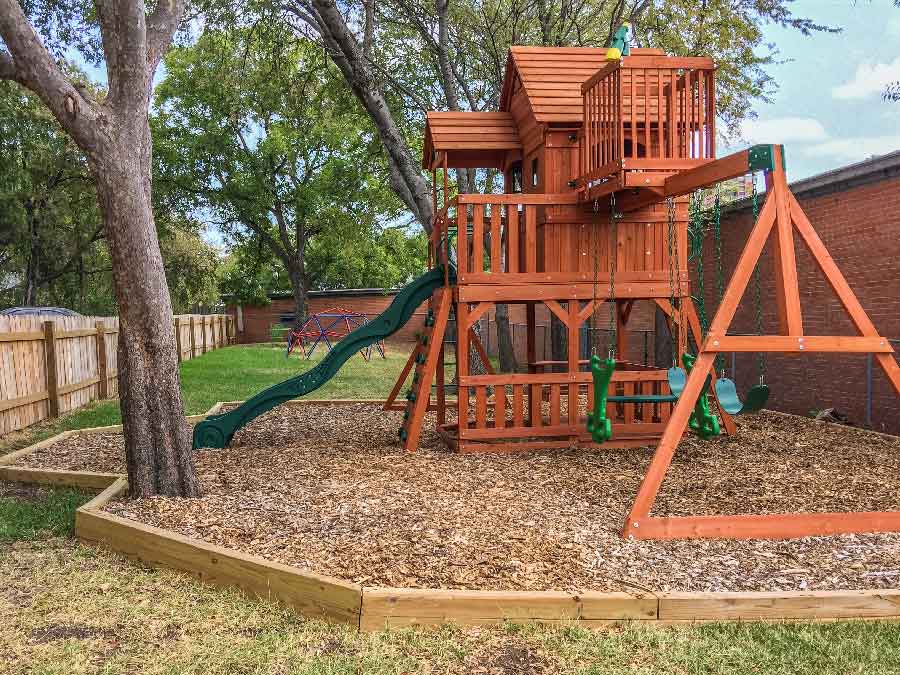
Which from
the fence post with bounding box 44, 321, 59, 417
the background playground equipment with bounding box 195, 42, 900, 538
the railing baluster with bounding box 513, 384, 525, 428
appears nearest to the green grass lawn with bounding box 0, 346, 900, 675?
the background playground equipment with bounding box 195, 42, 900, 538

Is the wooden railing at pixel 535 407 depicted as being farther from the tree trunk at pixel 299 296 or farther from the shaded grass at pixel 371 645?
the tree trunk at pixel 299 296

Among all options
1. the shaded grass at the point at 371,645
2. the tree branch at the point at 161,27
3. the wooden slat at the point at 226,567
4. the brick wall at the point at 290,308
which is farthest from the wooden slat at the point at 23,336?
the brick wall at the point at 290,308

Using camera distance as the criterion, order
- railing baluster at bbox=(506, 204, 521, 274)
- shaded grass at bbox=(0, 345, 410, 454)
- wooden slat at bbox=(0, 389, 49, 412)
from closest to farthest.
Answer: railing baluster at bbox=(506, 204, 521, 274) < wooden slat at bbox=(0, 389, 49, 412) < shaded grass at bbox=(0, 345, 410, 454)

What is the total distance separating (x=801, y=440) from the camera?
8938 millimetres

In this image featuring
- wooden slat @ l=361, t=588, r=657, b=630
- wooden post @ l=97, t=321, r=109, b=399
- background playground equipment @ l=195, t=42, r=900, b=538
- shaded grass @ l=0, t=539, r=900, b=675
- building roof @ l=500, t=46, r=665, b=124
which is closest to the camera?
shaded grass @ l=0, t=539, r=900, b=675

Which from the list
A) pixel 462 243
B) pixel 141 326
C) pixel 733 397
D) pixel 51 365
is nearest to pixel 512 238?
pixel 462 243

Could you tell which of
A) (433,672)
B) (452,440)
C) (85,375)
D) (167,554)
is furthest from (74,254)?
(433,672)

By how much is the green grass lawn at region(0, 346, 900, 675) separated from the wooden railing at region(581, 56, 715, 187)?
4347 mm

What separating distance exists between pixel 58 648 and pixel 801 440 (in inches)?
308

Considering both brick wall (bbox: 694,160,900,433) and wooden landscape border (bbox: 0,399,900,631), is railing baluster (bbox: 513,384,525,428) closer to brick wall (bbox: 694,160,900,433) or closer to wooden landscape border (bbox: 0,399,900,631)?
brick wall (bbox: 694,160,900,433)

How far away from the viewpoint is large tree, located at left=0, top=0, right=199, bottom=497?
5.91m

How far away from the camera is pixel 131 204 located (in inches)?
238

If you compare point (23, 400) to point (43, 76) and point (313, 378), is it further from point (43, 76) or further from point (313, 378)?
point (43, 76)

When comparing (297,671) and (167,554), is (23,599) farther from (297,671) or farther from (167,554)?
(297,671)
